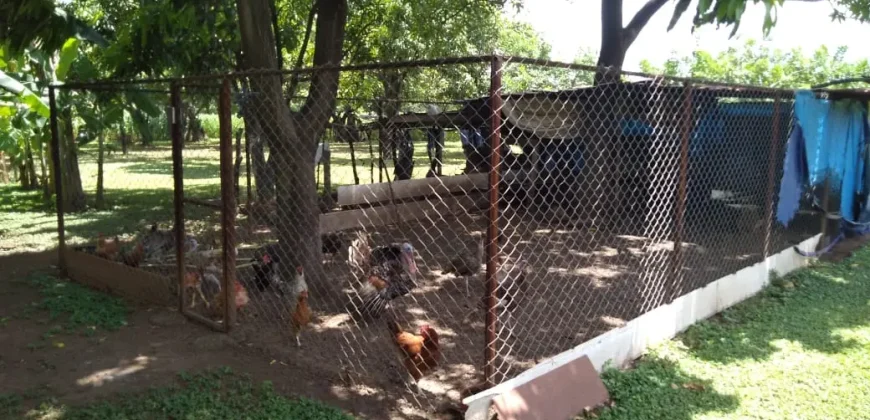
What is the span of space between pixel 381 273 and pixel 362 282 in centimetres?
36

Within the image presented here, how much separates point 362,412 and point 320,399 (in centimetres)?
31

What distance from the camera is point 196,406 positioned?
3576mm

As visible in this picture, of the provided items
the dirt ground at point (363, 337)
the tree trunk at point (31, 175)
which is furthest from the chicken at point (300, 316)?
the tree trunk at point (31, 175)

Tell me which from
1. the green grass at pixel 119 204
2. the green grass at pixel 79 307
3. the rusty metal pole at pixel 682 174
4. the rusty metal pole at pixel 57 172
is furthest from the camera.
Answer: the green grass at pixel 119 204

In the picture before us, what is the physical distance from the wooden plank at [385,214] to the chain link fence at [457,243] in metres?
0.03

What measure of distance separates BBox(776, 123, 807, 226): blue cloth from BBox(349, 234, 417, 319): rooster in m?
4.05

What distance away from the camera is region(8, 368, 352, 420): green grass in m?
3.47

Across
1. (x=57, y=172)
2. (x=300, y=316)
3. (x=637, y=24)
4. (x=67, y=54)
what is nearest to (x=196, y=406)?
(x=300, y=316)

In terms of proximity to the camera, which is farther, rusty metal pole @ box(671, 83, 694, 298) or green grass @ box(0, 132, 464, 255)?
green grass @ box(0, 132, 464, 255)

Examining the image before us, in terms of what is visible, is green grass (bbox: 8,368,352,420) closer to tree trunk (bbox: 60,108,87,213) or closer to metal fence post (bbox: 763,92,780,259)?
metal fence post (bbox: 763,92,780,259)

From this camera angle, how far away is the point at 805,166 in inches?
266

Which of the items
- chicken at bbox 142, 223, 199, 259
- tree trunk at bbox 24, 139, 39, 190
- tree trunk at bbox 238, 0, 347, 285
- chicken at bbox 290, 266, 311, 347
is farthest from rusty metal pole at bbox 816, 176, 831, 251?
tree trunk at bbox 24, 139, 39, 190

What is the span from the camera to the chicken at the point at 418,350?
3805 mm

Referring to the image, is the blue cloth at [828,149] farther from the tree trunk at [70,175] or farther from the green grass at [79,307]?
the tree trunk at [70,175]
